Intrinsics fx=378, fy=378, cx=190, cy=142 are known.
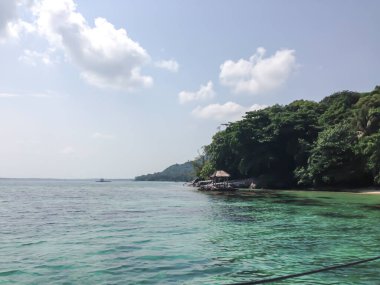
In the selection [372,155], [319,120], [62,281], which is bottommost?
[62,281]

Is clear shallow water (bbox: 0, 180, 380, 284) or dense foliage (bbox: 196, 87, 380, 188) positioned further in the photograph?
dense foliage (bbox: 196, 87, 380, 188)

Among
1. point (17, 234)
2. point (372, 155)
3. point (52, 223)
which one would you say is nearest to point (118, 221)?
point (52, 223)

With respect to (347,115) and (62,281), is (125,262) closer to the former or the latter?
(62,281)

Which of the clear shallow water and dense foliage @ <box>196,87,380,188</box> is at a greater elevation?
dense foliage @ <box>196,87,380,188</box>

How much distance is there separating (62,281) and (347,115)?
5404cm

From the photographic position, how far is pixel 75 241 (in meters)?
14.2

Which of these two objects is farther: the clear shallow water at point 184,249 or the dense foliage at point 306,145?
the dense foliage at point 306,145

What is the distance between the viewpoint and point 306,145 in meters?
53.1

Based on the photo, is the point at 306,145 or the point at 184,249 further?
the point at 306,145

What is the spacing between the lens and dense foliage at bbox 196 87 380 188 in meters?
47.4

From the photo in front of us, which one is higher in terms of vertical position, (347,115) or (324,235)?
(347,115)

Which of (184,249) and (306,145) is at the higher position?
(306,145)

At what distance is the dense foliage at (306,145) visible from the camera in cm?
4741

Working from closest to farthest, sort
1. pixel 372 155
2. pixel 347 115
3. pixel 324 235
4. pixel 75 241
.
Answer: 1. pixel 75 241
2. pixel 324 235
3. pixel 372 155
4. pixel 347 115
